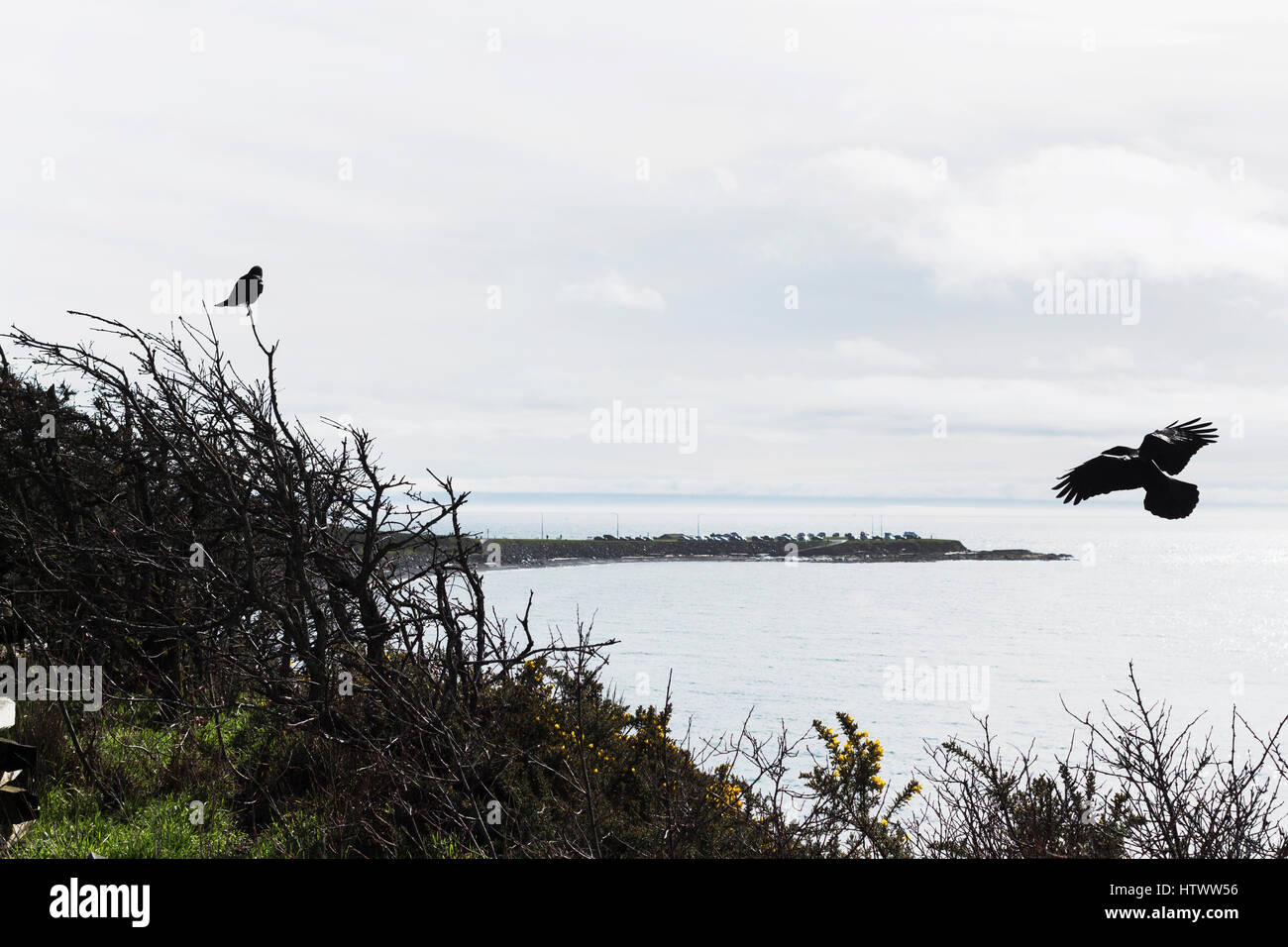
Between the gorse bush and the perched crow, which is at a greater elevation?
the perched crow

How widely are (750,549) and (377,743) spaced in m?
116

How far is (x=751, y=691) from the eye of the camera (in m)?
33.9

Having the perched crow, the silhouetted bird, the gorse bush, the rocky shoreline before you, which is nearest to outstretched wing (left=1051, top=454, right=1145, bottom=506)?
the perched crow

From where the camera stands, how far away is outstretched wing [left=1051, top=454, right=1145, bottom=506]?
2154 millimetres

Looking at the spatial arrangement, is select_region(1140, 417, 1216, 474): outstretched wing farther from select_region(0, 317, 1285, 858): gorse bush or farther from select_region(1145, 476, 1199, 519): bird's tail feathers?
select_region(0, 317, 1285, 858): gorse bush

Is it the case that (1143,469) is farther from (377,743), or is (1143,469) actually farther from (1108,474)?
Result: (377,743)

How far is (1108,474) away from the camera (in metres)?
2.19

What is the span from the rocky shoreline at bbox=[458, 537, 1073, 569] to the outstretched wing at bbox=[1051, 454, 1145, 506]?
68.1 m

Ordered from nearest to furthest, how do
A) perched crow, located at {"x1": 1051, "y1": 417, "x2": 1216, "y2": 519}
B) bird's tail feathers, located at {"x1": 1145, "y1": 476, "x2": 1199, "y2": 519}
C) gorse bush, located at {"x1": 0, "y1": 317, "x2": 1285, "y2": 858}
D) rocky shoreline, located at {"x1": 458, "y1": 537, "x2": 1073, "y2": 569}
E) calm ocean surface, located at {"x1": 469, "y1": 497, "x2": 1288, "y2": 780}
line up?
1. bird's tail feathers, located at {"x1": 1145, "y1": 476, "x2": 1199, "y2": 519}
2. perched crow, located at {"x1": 1051, "y1": 417, "x2": 1216, "y2": 519}
3. gorse bush, located at {"x1": 0, "y1": 317, "x2": 1285, "y2": 858}
4. calm ocean surface, located at {"x1": 469, "y1": 497, "x2": 1288, "y2": 780}
5. rocky shoreline, located at {"x1": 458, "y1": 537, "x2": 1073, "y2": 569}

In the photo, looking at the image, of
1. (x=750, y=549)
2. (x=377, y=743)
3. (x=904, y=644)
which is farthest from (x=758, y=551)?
(x=377, y=743)

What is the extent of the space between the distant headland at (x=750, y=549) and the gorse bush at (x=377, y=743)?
2582 inches

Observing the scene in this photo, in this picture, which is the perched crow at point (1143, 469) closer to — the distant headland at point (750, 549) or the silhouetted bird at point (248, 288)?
the silhouetted bird at point (248, 288)

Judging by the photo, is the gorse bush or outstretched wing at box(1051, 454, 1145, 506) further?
the gorse bush
